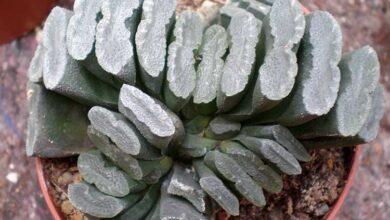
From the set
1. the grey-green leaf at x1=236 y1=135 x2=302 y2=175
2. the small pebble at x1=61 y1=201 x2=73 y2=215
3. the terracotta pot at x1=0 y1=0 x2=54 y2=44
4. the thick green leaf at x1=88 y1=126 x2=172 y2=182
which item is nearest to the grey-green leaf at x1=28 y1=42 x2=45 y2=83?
the thick green leaf at x1=88 y1=126 x2=172 y2=182

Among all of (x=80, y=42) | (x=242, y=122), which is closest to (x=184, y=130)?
(x=242, y=122)

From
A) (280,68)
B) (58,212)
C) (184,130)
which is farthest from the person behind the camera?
(58,212)

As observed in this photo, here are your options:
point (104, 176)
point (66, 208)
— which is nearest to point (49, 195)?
point (66, 208)

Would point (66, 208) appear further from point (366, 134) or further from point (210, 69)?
point (366, 134)

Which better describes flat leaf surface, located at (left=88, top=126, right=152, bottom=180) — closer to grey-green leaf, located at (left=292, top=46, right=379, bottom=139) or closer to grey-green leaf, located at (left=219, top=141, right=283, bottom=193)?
grey-green leaf, located at (left=219, top=141, right=283, bottom=193)

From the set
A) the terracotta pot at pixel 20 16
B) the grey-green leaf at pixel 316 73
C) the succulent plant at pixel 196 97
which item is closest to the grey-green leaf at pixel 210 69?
the succulent plant at pixel 196 97

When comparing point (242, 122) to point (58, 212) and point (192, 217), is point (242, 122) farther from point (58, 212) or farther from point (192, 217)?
point (58, 212)

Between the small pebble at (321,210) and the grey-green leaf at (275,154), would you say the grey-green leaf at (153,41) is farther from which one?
the small pebble at (321,210)
